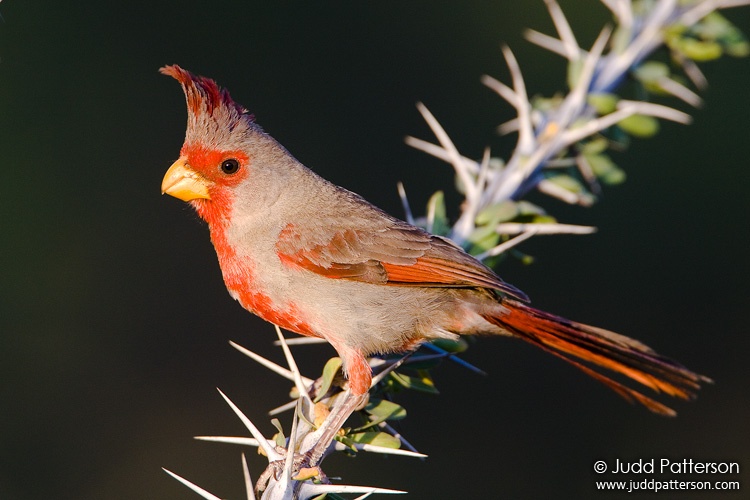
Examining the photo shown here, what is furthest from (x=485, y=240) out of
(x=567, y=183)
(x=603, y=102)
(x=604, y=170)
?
(x=603, y=102)

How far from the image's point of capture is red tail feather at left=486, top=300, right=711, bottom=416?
3.13m

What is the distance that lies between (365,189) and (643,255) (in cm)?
195

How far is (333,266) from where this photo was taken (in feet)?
11.3

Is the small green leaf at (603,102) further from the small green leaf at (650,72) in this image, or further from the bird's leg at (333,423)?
the bird's leg at (333,423)

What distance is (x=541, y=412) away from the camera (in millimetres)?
5645

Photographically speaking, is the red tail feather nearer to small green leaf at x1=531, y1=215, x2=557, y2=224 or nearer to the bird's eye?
small green leaf at x1=531, y1=215, x2=557, y2=224

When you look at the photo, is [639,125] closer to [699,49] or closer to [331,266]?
[699,49]

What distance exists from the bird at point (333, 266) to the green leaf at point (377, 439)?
338mm

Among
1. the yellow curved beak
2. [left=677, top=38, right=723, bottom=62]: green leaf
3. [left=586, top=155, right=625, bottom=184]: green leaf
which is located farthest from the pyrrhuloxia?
[left=677, top=38, right=723, bottom=62]: green leaf

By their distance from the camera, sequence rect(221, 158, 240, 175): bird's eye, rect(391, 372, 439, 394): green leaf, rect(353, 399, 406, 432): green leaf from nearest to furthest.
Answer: rect(353, 399, 406, 432): green leaf
rect(391, 372, 439, 394): green leaf
rect(221, 158, 240, 175): bird's eye

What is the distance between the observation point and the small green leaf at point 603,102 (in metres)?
Result: 3.35

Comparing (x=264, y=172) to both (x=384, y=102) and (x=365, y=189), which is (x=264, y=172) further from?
(x=384, y=102)

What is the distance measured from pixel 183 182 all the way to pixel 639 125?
6.11 feet

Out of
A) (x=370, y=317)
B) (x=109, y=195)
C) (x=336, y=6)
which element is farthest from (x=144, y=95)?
(x=370, y=317)
